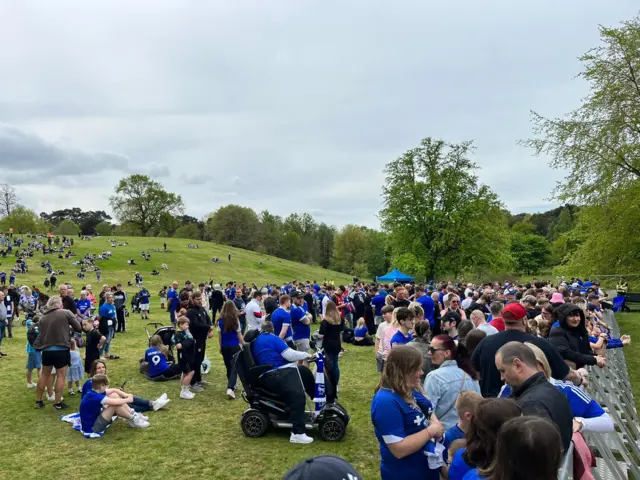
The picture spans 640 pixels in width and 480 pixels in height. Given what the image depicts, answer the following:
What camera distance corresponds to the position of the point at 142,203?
284 feet

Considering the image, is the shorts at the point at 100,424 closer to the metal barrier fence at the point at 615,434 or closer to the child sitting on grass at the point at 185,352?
the child sitting on grass at the point at 185,352

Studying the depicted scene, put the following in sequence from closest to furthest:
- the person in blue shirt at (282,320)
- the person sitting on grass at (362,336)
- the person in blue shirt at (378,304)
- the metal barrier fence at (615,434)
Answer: the metal barrier fence at (615,434), the person in blue shirt at (282,320), the person in blue shirt at (378,304), the person sitting on grass at (362,336)

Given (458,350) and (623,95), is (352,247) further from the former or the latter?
(458,350)

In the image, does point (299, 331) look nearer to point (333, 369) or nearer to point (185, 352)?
point (333, 369)

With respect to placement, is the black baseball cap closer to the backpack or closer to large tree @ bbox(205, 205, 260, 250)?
the backpack

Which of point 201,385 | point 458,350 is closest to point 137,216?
point 201,385

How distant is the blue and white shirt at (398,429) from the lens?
286 cm

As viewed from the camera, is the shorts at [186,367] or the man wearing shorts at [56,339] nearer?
the man wearing shorts at [56,339]

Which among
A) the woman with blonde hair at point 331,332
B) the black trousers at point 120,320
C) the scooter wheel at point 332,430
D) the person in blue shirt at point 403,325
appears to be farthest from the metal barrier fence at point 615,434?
the black trousers at point 120,320

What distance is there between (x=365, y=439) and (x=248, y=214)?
8686 centimetres

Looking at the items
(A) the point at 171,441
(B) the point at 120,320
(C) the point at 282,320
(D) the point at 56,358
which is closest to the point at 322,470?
(A) the point at 171,441

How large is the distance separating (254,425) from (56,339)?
3864mm

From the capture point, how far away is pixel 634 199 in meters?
15.0

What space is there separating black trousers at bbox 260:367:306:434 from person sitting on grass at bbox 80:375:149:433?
2527mm
